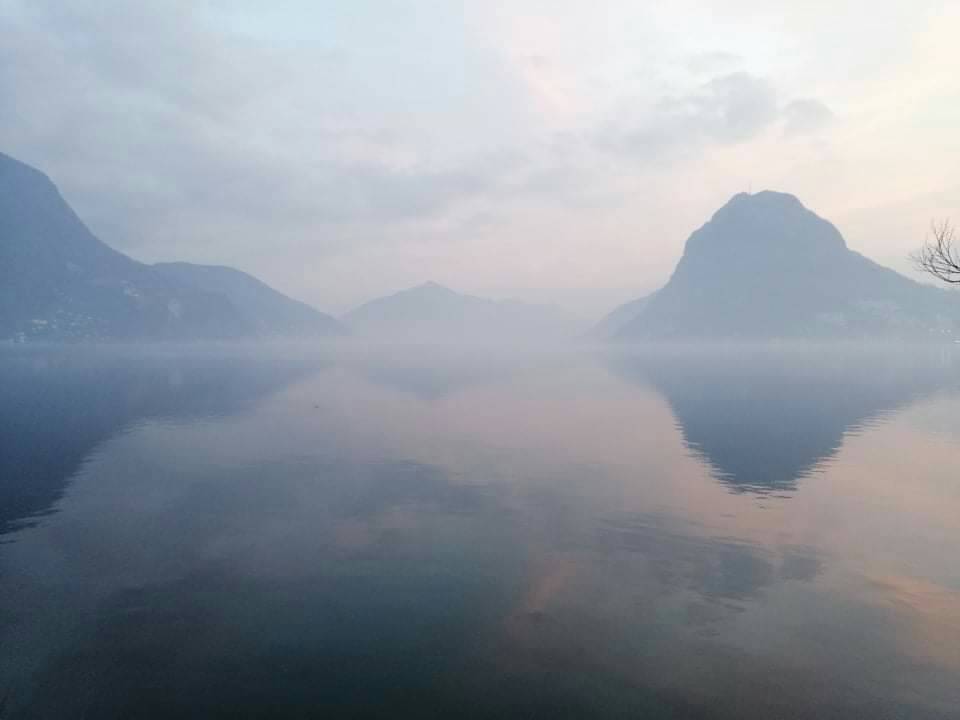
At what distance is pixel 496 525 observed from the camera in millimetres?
38188

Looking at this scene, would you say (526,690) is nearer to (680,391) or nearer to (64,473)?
(64,473)

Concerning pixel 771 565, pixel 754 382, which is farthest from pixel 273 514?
pixel 754 382

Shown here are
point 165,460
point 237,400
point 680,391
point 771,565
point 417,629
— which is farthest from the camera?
point 680,391

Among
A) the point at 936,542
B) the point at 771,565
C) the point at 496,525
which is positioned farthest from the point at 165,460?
the point at 936,542

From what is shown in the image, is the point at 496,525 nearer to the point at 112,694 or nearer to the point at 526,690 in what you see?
the point at 526,690

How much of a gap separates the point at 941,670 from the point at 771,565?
392 inches

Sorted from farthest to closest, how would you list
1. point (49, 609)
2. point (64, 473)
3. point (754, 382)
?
point (754, 382), point (64, 473), point (49, 609)

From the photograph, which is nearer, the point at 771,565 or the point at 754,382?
the point at 771,565

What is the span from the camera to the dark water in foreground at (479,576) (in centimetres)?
2027

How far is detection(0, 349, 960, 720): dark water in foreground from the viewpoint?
66.5 feet

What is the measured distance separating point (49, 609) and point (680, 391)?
123581 mm

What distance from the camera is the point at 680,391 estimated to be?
128250 millimetres

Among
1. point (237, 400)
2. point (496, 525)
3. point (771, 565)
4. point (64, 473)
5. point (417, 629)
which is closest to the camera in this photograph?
point (417, 629)

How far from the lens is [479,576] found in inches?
1171
